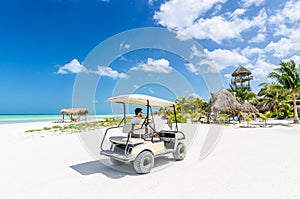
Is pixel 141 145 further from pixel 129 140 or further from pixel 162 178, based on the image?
pixel 162 178

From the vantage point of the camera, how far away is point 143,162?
13.3 feet

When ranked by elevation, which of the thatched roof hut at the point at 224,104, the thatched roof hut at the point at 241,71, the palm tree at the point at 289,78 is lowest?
the thatched roof hut at the point at 224,104

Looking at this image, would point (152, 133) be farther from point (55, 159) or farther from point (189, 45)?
point (189, 45)

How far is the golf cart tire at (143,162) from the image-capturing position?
3.92 m

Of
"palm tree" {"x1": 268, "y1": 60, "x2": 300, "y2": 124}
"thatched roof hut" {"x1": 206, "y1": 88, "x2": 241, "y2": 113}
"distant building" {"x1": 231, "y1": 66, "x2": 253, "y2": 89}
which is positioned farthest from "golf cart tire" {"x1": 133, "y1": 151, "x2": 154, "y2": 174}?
"distant building" {"x1": 231, "y1": 66, "x2": 253, "y2": 89}

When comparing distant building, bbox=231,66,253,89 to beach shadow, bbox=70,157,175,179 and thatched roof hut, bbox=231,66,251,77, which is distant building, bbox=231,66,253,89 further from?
beach shadow, bbox=70,157,175,179

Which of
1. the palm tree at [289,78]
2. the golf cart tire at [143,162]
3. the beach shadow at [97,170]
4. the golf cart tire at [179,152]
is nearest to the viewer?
the golf cart tire at [143,162]

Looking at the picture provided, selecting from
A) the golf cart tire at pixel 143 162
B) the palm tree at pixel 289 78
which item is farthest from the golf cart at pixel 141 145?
the palm tree at pixel 289 78

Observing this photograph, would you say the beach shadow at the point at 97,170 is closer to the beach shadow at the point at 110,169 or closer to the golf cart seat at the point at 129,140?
the beach shadow at the point at 110,169

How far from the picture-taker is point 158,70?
14031 mm

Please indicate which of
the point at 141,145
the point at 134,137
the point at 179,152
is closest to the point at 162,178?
the point at 141,145

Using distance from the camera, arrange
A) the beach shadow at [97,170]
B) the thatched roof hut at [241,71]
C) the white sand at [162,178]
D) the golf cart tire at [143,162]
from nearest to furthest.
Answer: the white sand at [162,178], the golf cart tire at [143,162], the beach shadow at [97,170], the thatched roof hut at [241,71]

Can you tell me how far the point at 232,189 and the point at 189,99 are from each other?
27.9 metres

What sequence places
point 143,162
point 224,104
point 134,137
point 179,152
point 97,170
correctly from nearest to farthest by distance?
1. point 143,162
2. point 97,170
3. point 134,137
4. point 179,152
5. point 224,104
